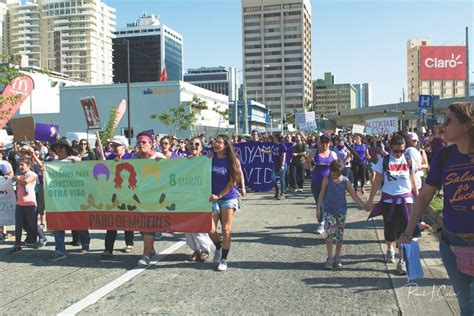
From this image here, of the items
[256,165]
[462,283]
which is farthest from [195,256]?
[256,165]

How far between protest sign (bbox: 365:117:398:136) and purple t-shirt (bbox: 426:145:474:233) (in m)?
19.6

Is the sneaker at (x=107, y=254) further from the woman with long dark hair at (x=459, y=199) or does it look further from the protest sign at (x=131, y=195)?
the woman with long dark hair at (x=459, y=199)

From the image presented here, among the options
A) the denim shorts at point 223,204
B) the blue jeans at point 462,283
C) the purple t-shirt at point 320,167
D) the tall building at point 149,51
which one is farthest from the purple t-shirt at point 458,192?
the tall building at point 149,51

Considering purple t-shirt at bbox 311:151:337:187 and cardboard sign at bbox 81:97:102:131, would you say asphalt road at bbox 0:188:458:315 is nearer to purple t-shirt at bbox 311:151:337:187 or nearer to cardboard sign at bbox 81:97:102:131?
purple t-shirt at bbox 311:151:337:187

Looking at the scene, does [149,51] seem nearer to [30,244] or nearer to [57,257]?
[30,244]

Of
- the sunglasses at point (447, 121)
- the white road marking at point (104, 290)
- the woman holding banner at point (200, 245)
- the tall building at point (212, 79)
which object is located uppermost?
the tall building at point (212, 79)

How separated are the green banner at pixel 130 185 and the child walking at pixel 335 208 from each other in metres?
1.62

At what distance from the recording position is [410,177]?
666 cm

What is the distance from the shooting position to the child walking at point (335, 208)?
672cm

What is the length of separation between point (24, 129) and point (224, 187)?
684cm

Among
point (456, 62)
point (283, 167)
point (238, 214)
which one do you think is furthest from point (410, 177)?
point (456, 62)

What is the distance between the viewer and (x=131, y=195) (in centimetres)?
754

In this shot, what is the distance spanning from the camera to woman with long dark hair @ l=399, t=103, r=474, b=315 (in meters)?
3.20

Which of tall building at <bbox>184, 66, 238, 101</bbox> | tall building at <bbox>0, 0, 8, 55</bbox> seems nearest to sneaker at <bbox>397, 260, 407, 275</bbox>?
tall building at <bbox>184, 66, 238, 101</bbox>
